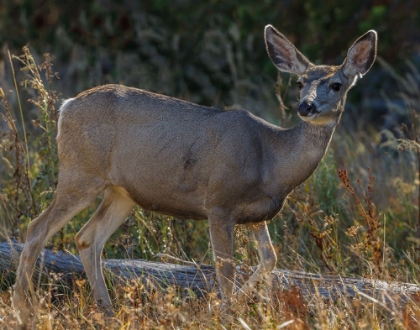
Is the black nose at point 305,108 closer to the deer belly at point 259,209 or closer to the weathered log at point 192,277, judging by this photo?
the deer belly at point 259,209

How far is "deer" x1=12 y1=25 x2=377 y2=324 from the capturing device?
5.94 metres

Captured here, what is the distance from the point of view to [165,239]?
6.61 m

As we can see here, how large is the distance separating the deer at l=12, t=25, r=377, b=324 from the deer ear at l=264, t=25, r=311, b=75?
10 millimetres

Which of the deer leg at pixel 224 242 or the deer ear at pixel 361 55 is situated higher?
the deer ear at pixel 361 55

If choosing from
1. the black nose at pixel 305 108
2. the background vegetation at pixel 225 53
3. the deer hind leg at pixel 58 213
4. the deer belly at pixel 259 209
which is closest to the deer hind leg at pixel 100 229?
the deer hind leg at pixel 58 213

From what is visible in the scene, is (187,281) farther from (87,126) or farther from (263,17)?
(263,17)

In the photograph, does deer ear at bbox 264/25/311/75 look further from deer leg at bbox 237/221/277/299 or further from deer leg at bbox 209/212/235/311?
deer leg at bbox 209/212/235/311

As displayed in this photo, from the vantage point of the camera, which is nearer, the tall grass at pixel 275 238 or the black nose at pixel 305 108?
the tall grass at pixel 275 238

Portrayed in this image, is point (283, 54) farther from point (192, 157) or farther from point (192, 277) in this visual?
point (192, 277)

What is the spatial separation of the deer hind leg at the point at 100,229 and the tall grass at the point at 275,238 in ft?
0.48

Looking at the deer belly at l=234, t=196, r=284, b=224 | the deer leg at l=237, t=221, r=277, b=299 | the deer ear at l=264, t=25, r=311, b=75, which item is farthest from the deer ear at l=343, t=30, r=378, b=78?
the deer leg at l=237, t=221, r=277, b=299

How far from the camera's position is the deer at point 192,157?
594 cm

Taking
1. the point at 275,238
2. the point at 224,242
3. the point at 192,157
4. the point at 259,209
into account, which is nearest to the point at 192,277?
the point at 224,242

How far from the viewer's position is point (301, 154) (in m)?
6.04
